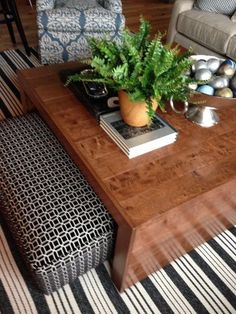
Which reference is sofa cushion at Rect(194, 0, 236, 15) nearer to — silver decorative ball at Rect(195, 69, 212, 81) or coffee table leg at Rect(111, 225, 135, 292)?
silver decorative ball at Rect(195, 69, 212, 81)

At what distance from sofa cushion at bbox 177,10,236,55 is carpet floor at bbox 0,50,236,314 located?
1.61 m

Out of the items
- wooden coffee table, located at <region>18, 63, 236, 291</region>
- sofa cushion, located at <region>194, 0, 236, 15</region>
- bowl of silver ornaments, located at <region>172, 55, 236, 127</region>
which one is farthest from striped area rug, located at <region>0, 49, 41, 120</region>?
sofa cushion, located at <region>194, 0, 236, 15</region>

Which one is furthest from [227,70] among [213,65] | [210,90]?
[210,90]


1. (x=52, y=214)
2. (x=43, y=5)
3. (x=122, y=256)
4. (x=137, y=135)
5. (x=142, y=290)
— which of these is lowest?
(x=142, y=290)

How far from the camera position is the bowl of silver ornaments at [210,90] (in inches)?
39.7

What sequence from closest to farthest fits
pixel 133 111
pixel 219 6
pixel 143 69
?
pixel 143 69
pixel 133 111
pixel 219 6

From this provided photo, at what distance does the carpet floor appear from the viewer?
3.27 feet

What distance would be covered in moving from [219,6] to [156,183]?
2089 millimetres

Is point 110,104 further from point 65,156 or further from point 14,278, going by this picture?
point 14,278

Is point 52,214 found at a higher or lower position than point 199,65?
lower

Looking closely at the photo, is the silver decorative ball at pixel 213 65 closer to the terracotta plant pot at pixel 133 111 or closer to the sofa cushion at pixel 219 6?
the terracotta plant pot at pixel 133 111

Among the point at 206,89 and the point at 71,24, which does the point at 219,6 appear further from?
the point at 206,89

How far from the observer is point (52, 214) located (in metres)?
0.91

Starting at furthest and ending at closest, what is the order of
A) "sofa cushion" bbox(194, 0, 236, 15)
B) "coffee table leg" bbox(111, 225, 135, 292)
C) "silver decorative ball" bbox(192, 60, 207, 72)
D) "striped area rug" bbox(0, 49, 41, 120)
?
"sofa cushion" bbox(194, 0, 236, 15) → "striped area rug" bbox(0, 49, 41, 120) → "silver decorative ball" bbox(192, 60, 207, 72) → "coffee table leg" bbox(111, 225, 135, 292)
